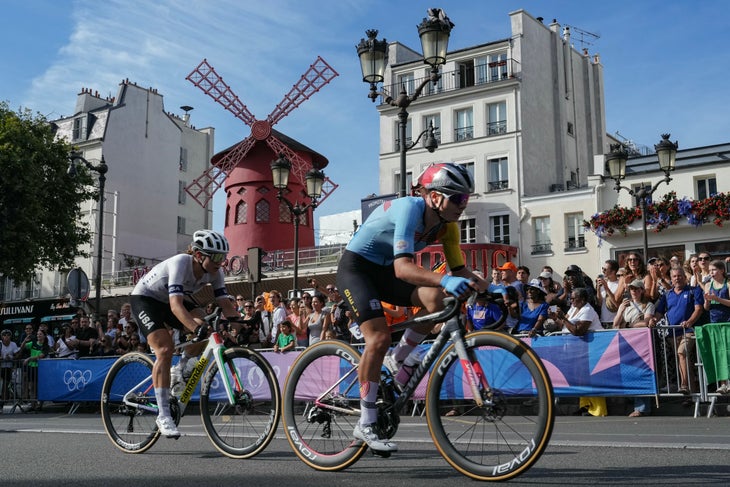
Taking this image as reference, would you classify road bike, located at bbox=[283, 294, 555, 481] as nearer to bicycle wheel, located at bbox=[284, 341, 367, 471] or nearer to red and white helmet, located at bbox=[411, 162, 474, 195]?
bicycle wheel, located at bbox=[284, 341, 367, 471]

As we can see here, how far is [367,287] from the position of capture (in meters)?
5.71

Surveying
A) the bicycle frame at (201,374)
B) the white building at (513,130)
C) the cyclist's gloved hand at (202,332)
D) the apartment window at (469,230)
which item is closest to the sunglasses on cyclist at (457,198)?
the bicycle frame at (201,374)

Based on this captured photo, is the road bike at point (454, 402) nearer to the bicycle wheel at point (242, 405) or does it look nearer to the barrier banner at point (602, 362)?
the bicycle wheel at point (242, 405)

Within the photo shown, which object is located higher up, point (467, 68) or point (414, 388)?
point (467, 68)

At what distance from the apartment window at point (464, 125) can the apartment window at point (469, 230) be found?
499 centimetres

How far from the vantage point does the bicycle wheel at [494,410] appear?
185 inches

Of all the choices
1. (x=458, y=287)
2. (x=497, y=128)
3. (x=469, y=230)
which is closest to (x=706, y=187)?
(x=497, y=128)

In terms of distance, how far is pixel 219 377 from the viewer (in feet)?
23.0

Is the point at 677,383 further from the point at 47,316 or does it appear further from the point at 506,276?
the point at 47,316

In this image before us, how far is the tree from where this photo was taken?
36094 millimetres

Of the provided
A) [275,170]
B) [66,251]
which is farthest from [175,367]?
[66,251]

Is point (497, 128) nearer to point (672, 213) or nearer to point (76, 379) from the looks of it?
point (672, 213)

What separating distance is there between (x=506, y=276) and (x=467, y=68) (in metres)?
37.2

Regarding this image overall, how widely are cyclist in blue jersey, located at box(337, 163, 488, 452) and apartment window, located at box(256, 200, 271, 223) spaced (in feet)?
161
